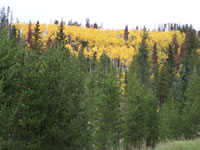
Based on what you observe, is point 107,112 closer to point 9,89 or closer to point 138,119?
point 138,119

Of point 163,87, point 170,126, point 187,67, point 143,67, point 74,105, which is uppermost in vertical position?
point 187,67

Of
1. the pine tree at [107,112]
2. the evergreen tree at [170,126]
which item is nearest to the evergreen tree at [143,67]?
the evergreen tree at [170,126]

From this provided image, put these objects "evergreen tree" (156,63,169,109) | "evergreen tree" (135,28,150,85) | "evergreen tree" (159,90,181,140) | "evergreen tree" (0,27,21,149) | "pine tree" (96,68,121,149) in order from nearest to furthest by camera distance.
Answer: "evergreen tree" (0,27,21,149) < "pine tree" (96,68,121,149) < "evergreen tree" (159,90,181,140) < "evergreen tree" (156,63,169,109) < "evergreen tree" (135,28,150,85)

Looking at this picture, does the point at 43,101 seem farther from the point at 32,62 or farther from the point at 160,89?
the point at 160,89

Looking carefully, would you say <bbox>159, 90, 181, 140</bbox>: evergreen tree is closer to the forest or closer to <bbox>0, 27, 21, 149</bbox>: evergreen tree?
the forest

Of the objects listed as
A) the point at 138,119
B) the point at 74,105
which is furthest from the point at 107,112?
the point at 74,105

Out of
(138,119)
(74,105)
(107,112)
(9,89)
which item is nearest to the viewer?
(9,89)

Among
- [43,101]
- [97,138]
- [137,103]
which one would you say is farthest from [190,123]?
[43,101]

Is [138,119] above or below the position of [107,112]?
below

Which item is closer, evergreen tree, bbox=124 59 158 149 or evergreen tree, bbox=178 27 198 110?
evergreen tree, bbox=124 59 158 149

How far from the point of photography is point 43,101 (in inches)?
631

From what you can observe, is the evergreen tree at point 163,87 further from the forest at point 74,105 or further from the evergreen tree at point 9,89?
the evergreen tree at point 9,89

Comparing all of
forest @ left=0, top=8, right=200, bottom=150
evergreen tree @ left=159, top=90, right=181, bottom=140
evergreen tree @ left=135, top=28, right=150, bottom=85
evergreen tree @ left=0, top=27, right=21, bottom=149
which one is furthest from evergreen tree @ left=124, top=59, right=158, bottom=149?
evergreen tree @ left=135, top=28, right=150, bottom=85

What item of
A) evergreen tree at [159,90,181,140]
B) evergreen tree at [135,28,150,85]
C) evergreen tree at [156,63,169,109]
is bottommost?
evergreen tree at [159,90,181,140]
